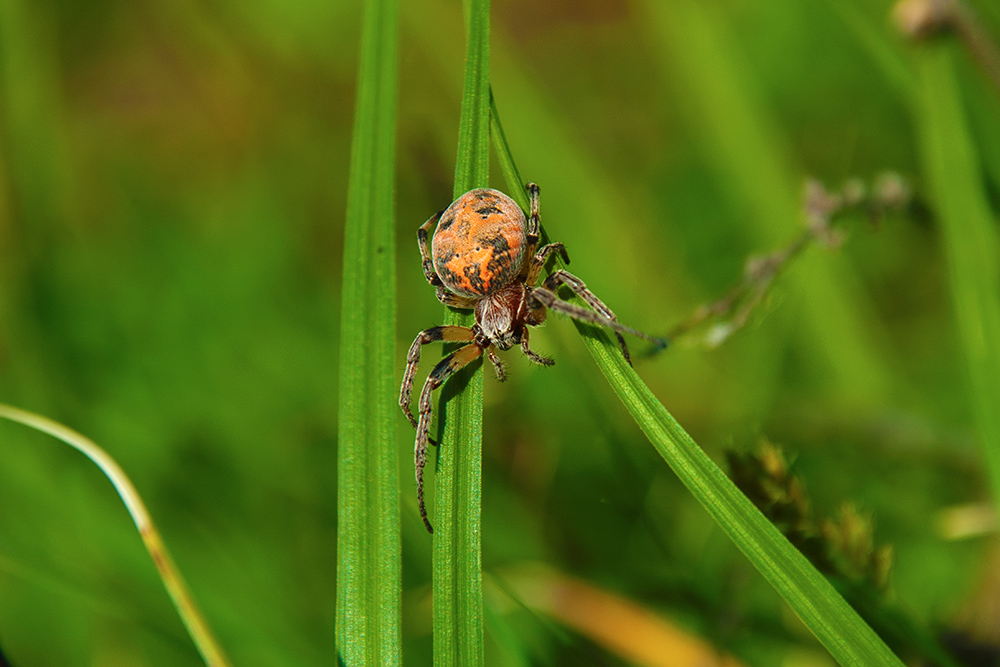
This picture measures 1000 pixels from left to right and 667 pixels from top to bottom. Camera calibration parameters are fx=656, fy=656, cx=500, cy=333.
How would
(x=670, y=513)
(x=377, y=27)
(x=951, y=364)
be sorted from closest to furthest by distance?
(x=377, y=27)
(x=670, y=513)
(x=951, y=364)

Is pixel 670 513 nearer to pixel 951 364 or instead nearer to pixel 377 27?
pixel 951 364

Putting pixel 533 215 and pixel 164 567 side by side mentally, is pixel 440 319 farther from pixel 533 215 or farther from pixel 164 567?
pixel 164 567

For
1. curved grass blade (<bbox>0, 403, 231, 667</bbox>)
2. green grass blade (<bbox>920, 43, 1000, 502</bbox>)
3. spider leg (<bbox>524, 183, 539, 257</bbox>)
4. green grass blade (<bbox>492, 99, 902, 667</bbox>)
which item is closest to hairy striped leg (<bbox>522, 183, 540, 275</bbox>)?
spider leg (<bbox>524, 183, 539, 257</bbox>)

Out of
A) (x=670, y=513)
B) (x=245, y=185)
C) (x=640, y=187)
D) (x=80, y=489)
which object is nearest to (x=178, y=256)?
(x=245, y=185)

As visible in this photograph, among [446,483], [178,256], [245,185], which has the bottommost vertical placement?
[446,483]

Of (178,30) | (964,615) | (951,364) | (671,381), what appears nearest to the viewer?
(964,615)

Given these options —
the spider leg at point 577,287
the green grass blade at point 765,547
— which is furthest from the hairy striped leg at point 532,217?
the green grass blade at point 765,547

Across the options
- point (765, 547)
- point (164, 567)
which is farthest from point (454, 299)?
point (765, 547)

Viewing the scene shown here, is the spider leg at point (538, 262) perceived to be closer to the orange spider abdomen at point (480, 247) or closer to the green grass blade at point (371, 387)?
the orange spider abdomen at point (480, 247)
